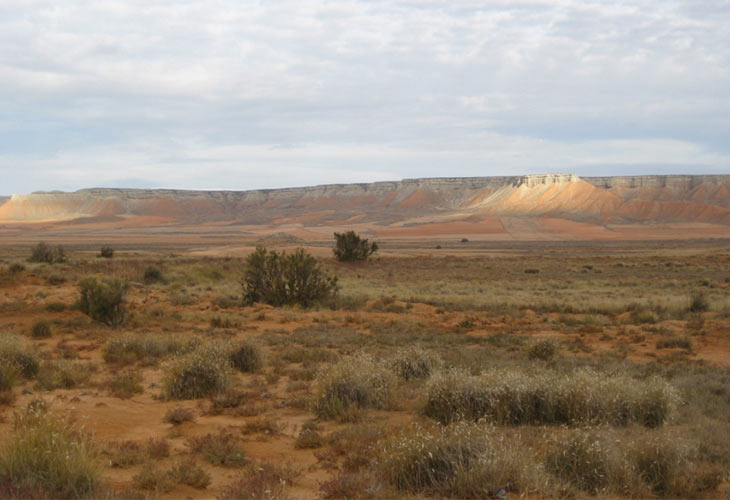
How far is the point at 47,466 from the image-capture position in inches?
187

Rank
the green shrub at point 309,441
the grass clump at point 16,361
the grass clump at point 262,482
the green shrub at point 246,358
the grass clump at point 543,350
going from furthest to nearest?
the grass clump at point 543,350 → the green shrub at point 246,358 → the grass clump at point 16,361 → the green shrub at point 309,441 → the grass clump at point 262,482

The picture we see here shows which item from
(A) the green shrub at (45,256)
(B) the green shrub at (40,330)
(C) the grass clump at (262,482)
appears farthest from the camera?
(A) the green shrub at (45,256)

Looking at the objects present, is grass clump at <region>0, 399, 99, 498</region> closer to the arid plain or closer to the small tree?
the arid plain

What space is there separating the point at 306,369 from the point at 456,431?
5.78 m

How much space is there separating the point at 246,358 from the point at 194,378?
195 centimetres

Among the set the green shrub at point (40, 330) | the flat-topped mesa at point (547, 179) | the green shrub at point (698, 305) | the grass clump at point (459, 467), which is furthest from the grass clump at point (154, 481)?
the flat-topped mesa at point (547, 179)

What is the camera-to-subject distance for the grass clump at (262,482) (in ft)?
15.8

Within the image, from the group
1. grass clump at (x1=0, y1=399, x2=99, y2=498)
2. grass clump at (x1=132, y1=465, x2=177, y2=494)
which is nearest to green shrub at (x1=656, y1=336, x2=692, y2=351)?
grass clump at (x1=132, y1=465, x2=177, y2=494)

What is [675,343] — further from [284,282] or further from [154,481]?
[284,282]

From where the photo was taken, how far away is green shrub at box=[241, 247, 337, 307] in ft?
74.7

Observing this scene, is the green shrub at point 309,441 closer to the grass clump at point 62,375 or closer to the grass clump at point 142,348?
the grass clump at point 62,375

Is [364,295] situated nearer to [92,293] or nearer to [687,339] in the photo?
[92,293]

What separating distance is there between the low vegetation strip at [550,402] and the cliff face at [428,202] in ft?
459

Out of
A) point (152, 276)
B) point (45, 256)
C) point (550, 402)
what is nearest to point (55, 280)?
point (152, 276)
